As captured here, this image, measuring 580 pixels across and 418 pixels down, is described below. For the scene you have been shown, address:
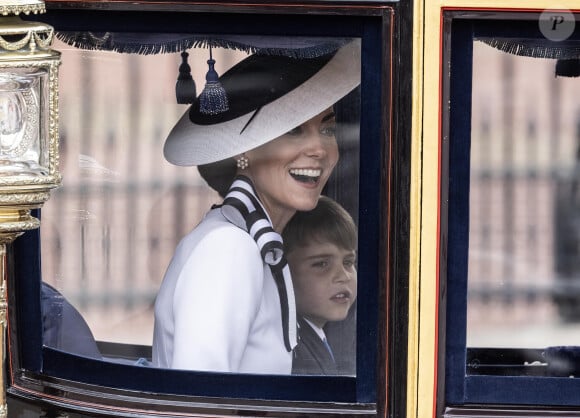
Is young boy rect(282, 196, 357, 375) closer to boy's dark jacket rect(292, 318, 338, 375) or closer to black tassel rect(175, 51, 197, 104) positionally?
boy's dark jacket rect(292, 318, 338, 375)

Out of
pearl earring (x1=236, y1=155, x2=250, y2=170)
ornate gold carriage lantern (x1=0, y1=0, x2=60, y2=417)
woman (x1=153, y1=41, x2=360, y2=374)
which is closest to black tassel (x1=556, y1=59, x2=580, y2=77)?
woman (x1=153, y1=41, x2=360, y2=374)

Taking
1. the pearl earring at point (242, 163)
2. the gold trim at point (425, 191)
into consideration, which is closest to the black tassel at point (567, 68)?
the gold trim at point (425, 191)

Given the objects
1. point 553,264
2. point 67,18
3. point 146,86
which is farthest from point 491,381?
point 67,18

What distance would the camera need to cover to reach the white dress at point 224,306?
9.71 feet

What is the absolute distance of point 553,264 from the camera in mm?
2939

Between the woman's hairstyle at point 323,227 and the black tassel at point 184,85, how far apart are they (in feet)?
1.13

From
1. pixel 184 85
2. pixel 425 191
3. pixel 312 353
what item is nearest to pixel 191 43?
pixel 184 85

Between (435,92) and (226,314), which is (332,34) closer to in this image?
(435,92)

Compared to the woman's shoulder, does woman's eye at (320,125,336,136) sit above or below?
above

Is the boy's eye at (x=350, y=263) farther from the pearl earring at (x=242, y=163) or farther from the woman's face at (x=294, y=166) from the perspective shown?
the pearl earring at (x=242, y=163)

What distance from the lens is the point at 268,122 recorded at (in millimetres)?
2924

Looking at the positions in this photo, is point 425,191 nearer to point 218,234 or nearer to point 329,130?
point 329,130

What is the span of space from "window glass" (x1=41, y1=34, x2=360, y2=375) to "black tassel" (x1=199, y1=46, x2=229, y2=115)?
0.02m

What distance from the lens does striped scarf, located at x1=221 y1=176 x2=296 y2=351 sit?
2.95m
